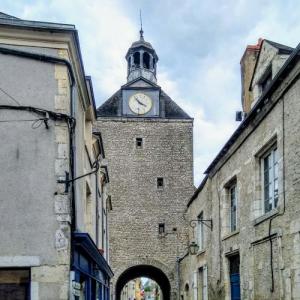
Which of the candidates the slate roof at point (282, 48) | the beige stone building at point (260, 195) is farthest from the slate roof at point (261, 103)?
the slate roof at point (282, 48)

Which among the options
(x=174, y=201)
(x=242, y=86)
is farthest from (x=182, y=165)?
(x=242, y=86)

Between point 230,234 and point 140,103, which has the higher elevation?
point 140,103

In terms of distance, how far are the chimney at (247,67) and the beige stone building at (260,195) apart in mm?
29

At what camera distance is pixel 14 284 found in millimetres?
6812

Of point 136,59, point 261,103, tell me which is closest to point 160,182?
point 136,59

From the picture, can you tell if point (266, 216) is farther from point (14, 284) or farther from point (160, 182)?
point (160, 182)

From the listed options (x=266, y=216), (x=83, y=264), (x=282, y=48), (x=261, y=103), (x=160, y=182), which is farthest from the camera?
(x=160, y=182)

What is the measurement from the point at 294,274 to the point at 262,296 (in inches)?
78.9

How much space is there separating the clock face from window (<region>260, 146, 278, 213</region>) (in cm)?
1960

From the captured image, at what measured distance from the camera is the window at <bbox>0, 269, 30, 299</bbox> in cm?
675

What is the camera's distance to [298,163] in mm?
8156

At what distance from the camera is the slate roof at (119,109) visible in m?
29.7

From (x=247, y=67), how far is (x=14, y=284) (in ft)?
34.5

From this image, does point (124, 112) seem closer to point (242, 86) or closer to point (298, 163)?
point (242, 86)
